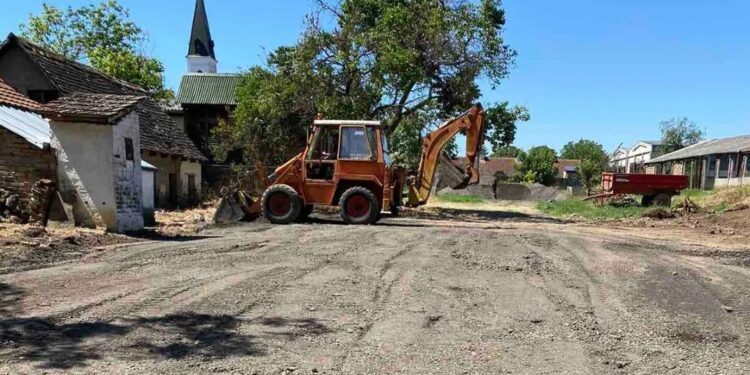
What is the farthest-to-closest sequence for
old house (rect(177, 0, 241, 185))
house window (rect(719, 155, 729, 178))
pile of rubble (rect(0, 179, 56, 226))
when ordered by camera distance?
house window (rect(719, 155, 729, 178)) < old house (rect(177, 0, 241, 185)) < pile of rubble (rect(0, 179, 56, 226))

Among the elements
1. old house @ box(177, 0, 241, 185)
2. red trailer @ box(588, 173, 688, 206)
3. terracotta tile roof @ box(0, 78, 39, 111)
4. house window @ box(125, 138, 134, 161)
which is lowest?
red trailer @ box(588, 173, 688, 206)

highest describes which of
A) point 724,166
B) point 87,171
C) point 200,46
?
point 200,46

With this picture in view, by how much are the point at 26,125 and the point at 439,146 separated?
1085 cm

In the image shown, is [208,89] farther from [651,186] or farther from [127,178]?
[127,178]

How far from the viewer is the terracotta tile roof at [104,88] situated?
20875mm

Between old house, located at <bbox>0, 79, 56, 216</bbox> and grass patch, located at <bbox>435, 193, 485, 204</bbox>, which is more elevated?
old house, located at <bbox>0, 79, 56, 216</bbox>

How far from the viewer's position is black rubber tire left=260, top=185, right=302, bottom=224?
15.7 metres

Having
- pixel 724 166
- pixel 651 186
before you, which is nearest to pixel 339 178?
pixel 651 186

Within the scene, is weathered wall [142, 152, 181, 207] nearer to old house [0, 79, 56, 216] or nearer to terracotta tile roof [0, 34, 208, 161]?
terracotta tile roof [0, 34, 208, 161]

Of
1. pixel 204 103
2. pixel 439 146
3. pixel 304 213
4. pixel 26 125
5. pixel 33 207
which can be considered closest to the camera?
pixel 33 207

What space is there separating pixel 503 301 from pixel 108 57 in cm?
3716

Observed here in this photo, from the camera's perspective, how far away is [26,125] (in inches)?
532

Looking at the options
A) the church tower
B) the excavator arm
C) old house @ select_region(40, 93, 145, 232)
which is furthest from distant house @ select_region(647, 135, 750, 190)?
the church tower

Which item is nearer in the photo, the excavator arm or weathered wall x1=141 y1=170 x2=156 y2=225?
weathered wall x1=141 y1=170 x2=156 y2=225
